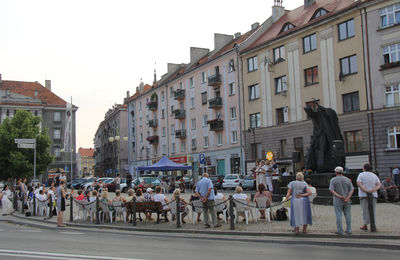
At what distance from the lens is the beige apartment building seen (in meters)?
33.9

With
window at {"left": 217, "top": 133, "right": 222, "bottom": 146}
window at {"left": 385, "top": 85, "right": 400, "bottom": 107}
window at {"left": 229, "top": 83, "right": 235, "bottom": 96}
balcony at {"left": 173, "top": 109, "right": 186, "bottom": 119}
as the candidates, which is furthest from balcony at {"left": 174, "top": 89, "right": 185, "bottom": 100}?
window at {"left": 385, "top": 85, "right": 400, "bottom": 107}

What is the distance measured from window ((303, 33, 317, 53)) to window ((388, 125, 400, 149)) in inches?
400

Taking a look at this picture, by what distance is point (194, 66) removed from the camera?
57781 millimetres

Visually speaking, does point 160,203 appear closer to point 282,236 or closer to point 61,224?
point 61,224

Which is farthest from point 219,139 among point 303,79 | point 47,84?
point 47,84

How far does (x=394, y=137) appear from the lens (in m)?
31.2

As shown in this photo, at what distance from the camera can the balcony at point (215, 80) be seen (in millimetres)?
49594

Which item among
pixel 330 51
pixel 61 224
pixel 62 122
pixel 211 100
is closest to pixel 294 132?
pixel 330 51

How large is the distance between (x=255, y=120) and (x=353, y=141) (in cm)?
1223

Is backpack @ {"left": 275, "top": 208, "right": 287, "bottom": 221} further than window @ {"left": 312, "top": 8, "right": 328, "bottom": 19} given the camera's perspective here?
No

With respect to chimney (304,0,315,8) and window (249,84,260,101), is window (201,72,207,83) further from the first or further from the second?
chimney (304,0,315,8)

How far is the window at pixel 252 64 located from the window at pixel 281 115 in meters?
5.59

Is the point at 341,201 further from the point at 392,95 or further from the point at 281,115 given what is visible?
the point at 281,115

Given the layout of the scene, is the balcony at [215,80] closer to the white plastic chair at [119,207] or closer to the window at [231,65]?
the window at [231,65]
